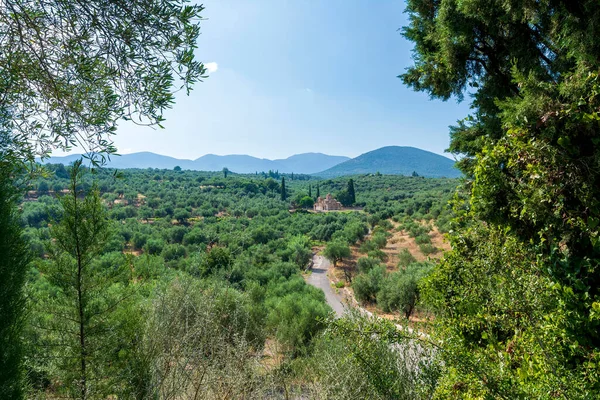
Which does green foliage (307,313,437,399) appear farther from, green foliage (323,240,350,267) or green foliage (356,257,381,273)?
green foliage (323,240,350,267)

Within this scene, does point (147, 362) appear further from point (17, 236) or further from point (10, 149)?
point (10, 149)

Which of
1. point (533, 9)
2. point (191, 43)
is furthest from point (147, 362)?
point (533, 9)

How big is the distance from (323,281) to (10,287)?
2204 cm

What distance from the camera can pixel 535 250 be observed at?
2.18 meters

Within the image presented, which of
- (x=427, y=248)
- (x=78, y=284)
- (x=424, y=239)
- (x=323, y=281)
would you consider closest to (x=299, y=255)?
(x=323, y=281)

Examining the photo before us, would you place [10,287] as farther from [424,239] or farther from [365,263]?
[424,239]

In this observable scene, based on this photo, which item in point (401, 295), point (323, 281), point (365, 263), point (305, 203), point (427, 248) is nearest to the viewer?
point (401, 295)

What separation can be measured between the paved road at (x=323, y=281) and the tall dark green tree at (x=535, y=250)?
12.8 metres

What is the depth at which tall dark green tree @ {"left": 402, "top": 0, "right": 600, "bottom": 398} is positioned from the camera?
1861 mm

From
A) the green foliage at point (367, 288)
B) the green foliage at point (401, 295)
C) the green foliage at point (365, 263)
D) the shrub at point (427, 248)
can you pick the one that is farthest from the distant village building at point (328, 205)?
the green foliage at point (401, 295)

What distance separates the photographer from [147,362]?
3.42 metres

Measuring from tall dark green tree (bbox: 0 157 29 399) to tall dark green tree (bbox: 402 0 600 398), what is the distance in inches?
119

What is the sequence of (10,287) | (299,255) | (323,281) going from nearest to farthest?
1. (10,287)
2. (323,281)
3. (299,255)

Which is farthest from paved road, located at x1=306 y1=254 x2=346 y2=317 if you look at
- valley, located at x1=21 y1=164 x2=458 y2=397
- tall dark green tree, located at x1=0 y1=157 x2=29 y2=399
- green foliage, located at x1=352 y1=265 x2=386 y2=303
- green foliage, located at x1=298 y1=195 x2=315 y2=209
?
green foliage, located at x1=298 y1=195 x2=315 y2=209
